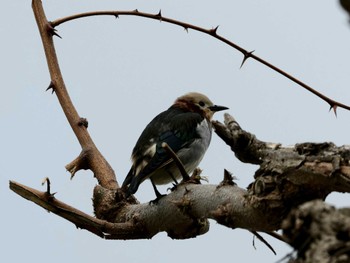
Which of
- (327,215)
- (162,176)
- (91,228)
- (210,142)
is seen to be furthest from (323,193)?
(210,142)

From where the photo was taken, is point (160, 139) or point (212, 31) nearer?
point (212, 31)

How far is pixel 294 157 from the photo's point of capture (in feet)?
10.3

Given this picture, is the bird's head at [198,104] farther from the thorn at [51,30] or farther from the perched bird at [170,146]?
the thorn at [51,30]

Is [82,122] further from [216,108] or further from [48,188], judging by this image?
[216,108]

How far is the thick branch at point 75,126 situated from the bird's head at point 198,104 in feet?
9.44

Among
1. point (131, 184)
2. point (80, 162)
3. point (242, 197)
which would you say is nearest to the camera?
point (242, 197)

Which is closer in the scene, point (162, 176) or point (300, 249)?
point (300, 249)

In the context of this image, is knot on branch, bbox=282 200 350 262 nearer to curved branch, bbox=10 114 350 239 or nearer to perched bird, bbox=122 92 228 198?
curved branch, bbox=10 114 350 239

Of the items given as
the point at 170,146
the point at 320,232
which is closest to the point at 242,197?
the point at 320,232

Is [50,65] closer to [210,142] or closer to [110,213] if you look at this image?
[110,213]

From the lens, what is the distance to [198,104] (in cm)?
796

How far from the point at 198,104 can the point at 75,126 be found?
10.3 ft

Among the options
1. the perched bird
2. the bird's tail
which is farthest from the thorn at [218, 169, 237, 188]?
the perched bird

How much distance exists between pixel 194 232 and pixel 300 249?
208 centimetres
